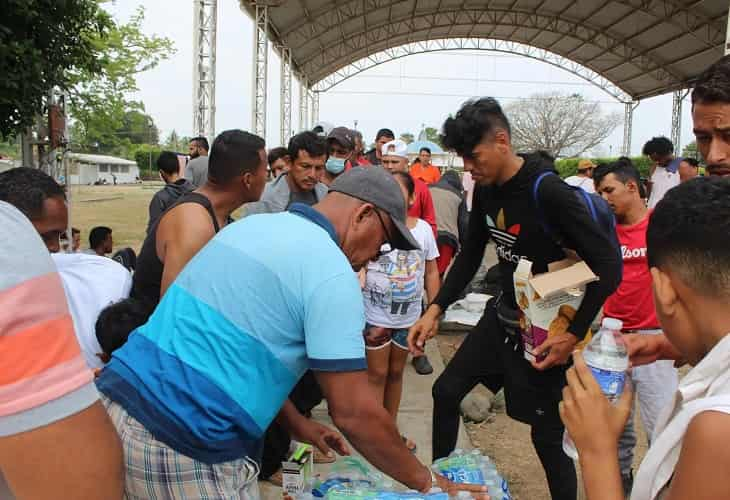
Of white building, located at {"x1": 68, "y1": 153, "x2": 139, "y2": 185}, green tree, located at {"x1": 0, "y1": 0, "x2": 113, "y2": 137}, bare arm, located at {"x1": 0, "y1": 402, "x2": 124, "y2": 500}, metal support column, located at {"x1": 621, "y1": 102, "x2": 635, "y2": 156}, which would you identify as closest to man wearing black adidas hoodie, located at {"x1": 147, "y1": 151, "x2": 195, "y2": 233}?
green tree, located at {"x1": 0, "y1": 0, "x2": 113, "y2": 137}

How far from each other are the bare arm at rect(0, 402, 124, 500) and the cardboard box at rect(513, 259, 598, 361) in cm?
181

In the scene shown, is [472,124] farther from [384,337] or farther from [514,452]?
[514,452]

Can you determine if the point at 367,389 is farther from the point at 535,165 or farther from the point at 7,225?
the point at 535,165

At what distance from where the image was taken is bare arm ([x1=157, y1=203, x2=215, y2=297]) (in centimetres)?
235

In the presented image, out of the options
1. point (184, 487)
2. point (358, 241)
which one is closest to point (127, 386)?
point (184, 487)

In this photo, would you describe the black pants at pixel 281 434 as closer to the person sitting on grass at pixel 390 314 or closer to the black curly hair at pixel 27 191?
the person sitting on grass at pixel 390 314

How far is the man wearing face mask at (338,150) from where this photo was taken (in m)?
5.14

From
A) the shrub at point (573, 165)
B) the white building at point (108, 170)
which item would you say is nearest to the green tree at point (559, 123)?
the shrub at point (573, 165)

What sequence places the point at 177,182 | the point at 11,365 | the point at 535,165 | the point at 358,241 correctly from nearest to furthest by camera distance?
1. the point at 11,365
2. the point at 358,241
3. the point at 535,165
4. the point at 177,182

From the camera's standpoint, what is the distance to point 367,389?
5.16 ft

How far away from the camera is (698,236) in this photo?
1.13 meters

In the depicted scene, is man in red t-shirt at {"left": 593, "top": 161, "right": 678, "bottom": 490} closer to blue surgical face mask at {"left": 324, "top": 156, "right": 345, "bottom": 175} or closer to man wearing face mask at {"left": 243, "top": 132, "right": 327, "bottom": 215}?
man wearing face mask at {"left": 243, "top": 132, "right": 327, "bottom": 215}

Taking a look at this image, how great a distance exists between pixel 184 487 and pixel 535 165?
6.22 ft

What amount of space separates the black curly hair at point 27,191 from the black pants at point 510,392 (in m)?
2.05
